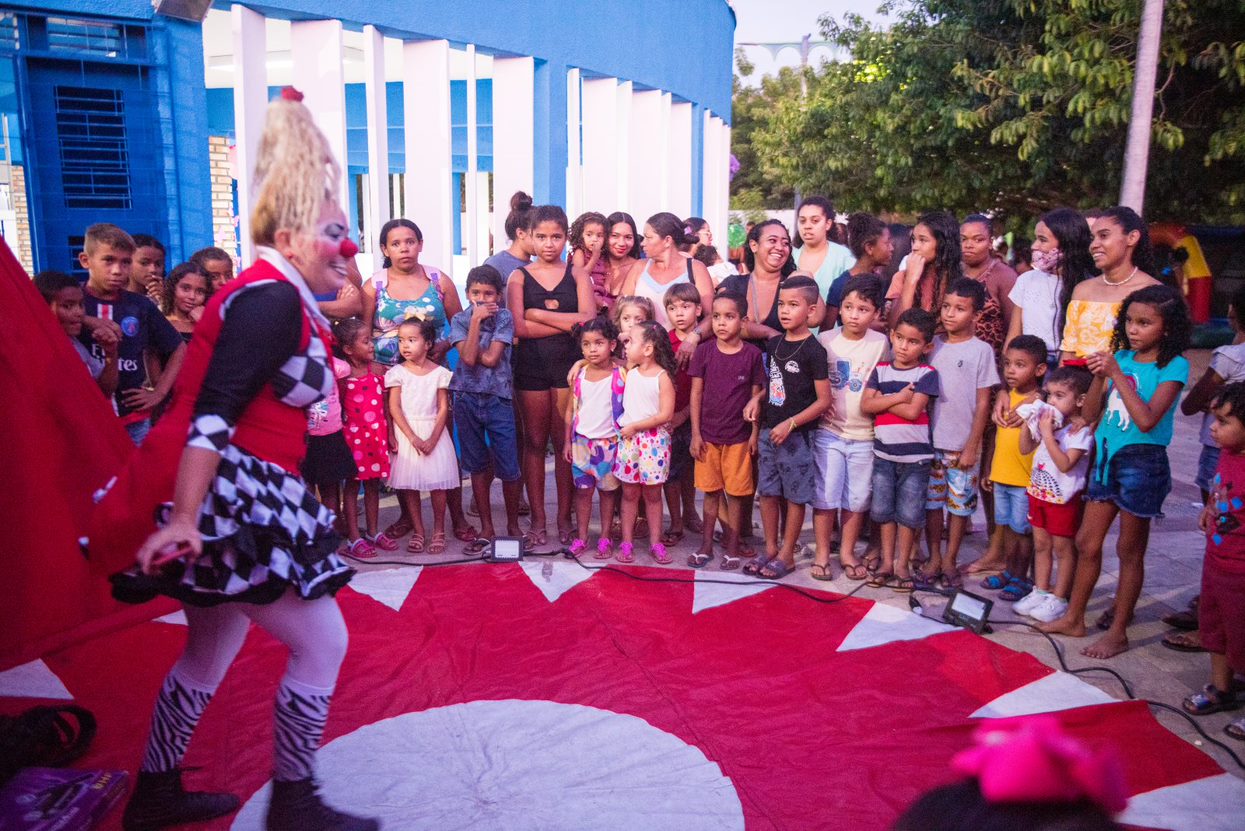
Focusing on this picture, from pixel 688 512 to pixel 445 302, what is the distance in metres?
1.85

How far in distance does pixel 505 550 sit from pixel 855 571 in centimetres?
177

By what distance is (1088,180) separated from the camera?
11.7 m

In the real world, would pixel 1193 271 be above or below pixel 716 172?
below

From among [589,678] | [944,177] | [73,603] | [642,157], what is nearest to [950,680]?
[589,678]

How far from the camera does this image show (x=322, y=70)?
6.45 meters

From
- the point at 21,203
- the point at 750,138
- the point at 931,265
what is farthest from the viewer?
the point at 750,138

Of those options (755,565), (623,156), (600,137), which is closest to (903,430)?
(755,565)

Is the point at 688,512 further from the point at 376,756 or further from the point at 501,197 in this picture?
the point at 501,197

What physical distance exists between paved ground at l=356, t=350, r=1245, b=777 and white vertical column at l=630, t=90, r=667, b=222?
5.10 meters

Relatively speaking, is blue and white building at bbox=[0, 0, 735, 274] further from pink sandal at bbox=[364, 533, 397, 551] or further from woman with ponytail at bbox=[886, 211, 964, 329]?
woman with ponytail at bbox=[886, 211, 964, 329]

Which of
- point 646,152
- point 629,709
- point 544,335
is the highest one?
point 646,152

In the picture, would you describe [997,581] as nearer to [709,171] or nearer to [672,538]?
[672,538]

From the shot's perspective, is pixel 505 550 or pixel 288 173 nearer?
pixel 288 173

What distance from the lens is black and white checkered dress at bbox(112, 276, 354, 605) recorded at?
217 cm
